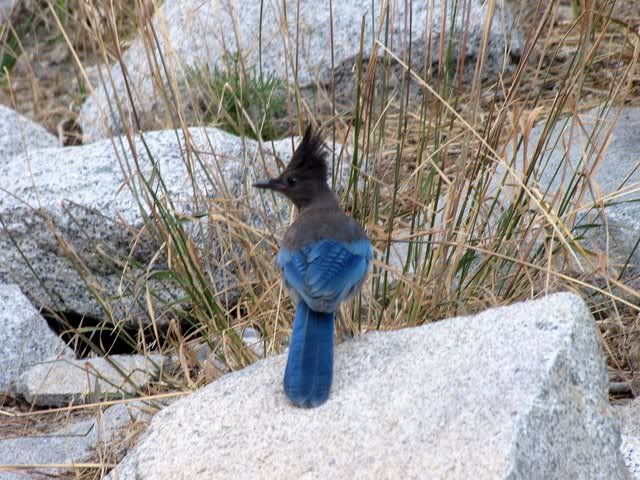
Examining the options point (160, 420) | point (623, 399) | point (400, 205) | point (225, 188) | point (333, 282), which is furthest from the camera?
point (400, 205)

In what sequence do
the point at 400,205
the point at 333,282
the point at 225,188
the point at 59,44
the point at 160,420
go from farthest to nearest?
the point at 59,44, the point at 400,205, the point at 225,188, the point at 333,282, the point at 160,420

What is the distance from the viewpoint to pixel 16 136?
613cm

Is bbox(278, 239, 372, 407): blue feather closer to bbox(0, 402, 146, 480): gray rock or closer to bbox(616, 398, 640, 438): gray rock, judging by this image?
bbox(0, 402, 146, 480): gray rock

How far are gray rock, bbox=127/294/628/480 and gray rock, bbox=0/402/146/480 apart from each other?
0.83m

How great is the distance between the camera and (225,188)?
13.9 ft

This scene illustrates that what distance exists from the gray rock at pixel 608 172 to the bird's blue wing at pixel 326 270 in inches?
28.8

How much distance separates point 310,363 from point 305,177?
108 centimetres

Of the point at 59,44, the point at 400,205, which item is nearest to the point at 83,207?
the point at 400,205

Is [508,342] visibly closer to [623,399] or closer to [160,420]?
[160,420]

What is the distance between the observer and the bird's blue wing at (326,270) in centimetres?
331

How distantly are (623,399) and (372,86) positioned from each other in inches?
51.6

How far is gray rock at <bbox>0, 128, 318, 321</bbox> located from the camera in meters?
4.64

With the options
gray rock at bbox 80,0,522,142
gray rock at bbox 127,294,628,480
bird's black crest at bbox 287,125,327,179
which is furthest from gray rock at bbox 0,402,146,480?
gray rock at bbox 80,0,522,142

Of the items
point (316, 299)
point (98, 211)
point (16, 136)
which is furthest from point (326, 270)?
point (16, 136)
